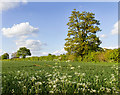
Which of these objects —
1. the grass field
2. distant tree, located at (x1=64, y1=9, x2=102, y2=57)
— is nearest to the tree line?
distant tree, located at (x1=64, y1=9, x2=102, y2=57)

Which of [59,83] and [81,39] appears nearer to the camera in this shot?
[59,83]

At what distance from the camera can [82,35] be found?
25719 mm

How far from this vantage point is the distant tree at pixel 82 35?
971 inches

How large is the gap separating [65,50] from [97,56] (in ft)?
26.8

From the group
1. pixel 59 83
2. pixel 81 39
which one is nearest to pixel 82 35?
pixel 81 39

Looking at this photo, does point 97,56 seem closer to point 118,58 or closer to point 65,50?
point 118,58

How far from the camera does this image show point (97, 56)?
1977cm

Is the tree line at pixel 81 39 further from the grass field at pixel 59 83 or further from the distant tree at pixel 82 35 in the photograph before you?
the grass field at pixel 59 83

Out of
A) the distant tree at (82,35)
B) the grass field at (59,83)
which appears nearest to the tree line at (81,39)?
the distant tree at (82,35)

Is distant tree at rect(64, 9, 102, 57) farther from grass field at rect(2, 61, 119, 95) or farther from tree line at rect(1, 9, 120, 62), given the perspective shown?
grass field at rect(2, 61, 119, 95)

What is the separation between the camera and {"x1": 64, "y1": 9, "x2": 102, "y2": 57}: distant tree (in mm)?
24672

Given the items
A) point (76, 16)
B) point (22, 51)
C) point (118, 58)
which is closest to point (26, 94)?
point (118, 58)

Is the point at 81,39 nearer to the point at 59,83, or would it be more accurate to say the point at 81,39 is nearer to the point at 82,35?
the point at 82,35

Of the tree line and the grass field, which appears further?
the tree line
